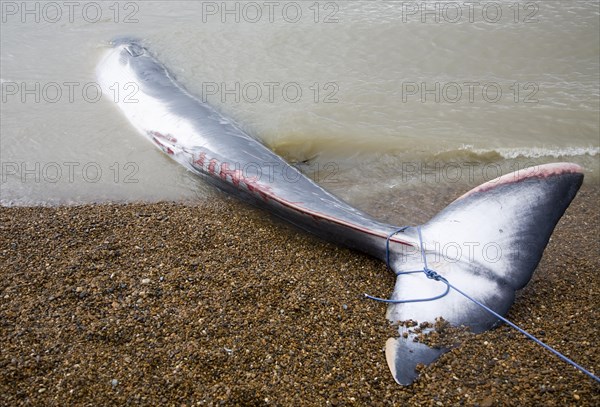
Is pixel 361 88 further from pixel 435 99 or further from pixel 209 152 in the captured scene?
pixel 209 152

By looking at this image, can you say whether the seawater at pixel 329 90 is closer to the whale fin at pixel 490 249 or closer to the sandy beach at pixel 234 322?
the sandy beach at pixel 234 322

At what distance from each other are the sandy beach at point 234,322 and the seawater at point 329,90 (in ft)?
3.14

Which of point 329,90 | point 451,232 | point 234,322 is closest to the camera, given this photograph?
point 234,322

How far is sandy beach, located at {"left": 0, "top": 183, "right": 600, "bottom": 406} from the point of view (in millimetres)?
2873

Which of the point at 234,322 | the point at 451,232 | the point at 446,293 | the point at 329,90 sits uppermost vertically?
the point at 329,90

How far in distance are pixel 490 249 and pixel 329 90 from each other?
3.71 metres

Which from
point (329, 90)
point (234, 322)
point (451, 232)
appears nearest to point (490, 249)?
point (451, 232)

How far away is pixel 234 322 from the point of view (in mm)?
3316

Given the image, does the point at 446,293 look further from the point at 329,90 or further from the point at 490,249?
the point at 329,90

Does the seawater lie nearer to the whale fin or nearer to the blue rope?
the blue rope

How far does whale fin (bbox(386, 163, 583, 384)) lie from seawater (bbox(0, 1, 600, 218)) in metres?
1.25

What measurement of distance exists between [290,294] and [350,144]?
256 centimetres

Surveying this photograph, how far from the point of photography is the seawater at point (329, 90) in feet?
17.4

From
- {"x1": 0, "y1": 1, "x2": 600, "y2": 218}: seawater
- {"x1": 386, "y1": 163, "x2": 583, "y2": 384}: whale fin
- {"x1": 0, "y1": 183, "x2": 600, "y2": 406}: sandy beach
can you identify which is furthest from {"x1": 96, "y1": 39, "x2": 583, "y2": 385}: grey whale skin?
{"x1": 0, "y1": 1, "x2": 600, "y2": 218}: seawater
